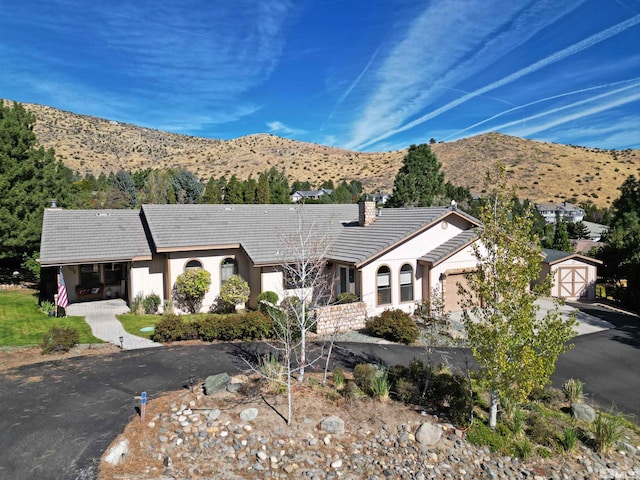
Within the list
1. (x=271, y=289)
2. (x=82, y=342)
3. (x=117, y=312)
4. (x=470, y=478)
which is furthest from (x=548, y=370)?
(x=117, y=312)

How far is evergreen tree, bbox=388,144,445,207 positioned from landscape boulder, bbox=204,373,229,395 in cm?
3796

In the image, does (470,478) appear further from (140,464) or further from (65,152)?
(65,152)

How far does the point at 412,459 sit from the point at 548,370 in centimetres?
357

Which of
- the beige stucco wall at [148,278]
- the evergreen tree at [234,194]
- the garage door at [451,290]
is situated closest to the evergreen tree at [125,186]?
the evergreen tree at [234,194]

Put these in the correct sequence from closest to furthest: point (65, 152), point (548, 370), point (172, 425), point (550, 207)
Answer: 1. point (548, 370)
2. point (172, 425)
3. point (550, 207)
4. point (65, 152)

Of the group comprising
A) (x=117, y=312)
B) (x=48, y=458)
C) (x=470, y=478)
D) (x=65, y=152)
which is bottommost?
(x=470, y=478)

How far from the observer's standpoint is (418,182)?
153 ft

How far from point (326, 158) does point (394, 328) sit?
100390 millimetres

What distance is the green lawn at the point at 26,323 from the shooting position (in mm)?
15508

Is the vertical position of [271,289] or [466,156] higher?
[466,156]

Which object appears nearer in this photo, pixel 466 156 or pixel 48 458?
pixel 48 458

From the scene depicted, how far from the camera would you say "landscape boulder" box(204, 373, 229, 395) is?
10.8m

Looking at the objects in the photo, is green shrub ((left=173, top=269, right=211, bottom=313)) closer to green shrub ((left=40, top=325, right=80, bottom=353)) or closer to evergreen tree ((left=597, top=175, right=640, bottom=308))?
green shrub ((left=40, top=325, right=80, bottom=353))

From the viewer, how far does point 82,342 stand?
1515 cm
